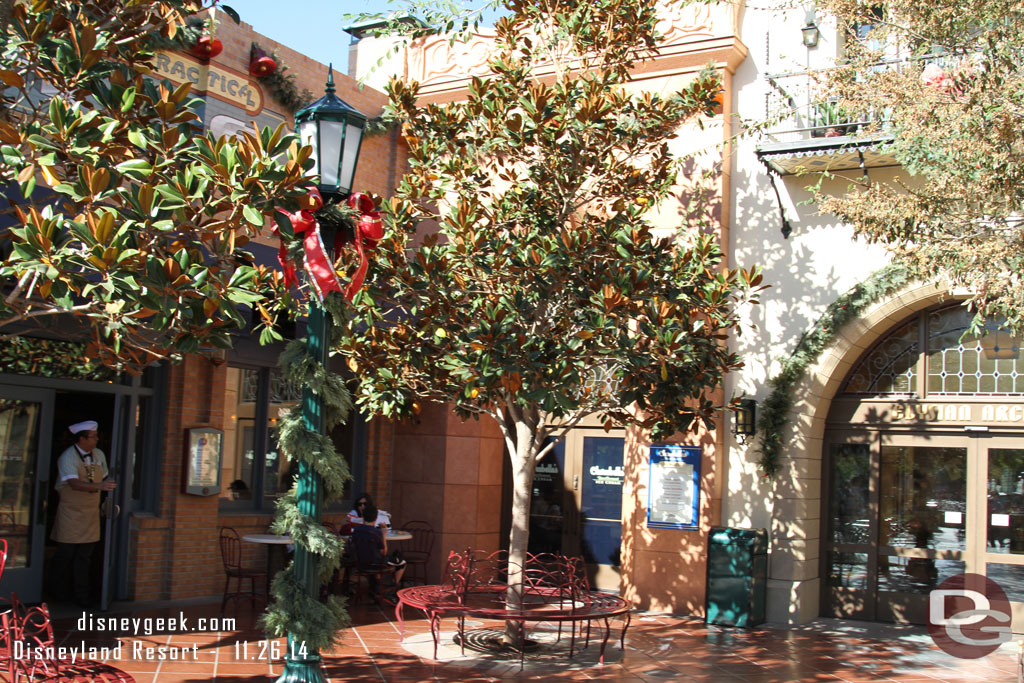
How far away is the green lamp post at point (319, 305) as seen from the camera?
6012 mm

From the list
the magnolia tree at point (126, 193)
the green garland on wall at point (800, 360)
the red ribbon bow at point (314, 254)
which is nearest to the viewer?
the magnolia tree at point (126, 193)

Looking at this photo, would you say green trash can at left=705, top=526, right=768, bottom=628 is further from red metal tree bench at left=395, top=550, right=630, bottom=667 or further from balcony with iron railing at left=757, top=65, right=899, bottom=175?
balcony with iron railing at left=757, top=65, right=899, bottom=175

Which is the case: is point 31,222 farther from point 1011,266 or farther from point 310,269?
point 1011,266

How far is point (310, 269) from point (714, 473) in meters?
7.32

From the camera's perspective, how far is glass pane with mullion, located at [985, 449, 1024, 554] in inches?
430

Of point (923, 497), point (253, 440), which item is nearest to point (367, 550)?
point (253, 440)

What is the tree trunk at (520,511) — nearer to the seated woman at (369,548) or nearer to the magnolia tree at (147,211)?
the seated woman at (369,548)

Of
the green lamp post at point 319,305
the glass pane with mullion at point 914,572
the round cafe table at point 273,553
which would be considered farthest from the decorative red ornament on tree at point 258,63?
the glass pane with mullion at point 914,572

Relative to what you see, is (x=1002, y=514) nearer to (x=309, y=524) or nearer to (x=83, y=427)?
(x=309, y=524)

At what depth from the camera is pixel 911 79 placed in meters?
7.93

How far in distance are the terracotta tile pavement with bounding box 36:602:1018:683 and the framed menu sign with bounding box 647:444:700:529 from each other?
4.42ft

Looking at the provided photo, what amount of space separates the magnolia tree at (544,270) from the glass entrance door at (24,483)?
3.38 meters

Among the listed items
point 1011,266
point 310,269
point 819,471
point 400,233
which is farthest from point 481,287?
point 819,471

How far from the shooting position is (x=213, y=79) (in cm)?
1139
